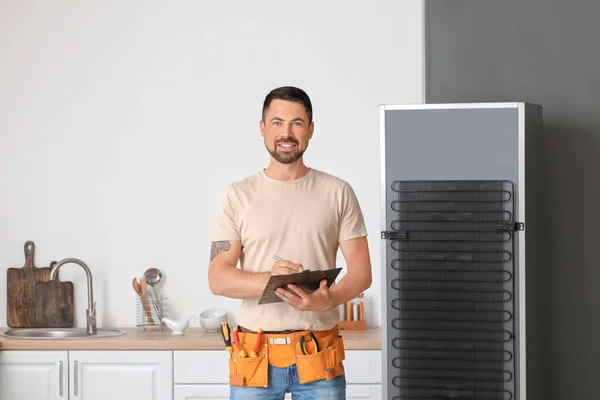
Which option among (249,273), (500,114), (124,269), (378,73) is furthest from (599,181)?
(124,269)

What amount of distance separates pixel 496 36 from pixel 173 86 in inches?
61.7

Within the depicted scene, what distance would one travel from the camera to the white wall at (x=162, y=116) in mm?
4258

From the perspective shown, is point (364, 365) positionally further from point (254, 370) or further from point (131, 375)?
point (254, 370)

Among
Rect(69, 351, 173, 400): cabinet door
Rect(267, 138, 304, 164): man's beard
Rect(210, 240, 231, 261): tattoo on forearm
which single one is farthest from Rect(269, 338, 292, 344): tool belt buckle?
Rect(69, 351, 173, 400): cabinet door

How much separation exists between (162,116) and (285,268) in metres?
2.20

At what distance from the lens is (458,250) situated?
10.8 ft

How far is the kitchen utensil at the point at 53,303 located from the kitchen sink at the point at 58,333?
52 mm

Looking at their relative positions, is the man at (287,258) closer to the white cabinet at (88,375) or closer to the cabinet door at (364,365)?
the cabinet door at (364,365)

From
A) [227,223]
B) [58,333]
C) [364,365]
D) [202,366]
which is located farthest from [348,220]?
[58,333]

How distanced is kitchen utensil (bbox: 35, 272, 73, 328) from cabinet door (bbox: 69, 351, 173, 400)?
21.7 inches

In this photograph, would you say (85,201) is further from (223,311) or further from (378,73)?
(378,73)

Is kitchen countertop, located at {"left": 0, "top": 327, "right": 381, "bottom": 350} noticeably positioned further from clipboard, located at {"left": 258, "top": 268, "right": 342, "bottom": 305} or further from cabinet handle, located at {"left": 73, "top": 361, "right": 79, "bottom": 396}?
clipboard, located at {"left": 258, "top": 268, "right": 342, "bottom": 305}

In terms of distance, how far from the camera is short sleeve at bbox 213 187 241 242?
2436mm

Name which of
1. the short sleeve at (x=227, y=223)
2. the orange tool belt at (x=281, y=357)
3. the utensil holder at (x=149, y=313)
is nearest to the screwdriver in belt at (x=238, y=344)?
the orange tool belt at (x=281, y=357)
